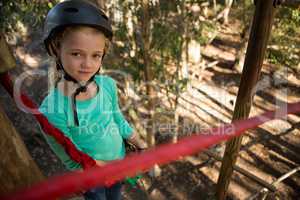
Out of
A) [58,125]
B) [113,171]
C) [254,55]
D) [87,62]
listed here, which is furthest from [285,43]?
[113,171]

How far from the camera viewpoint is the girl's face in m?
1.46

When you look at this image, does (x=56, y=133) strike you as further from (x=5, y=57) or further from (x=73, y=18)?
(x=73, y=18)

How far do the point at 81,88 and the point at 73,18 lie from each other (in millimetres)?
382

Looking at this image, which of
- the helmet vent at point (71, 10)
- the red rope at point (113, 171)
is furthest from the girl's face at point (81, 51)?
the red rope at point (113, 171)

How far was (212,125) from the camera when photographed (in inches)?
300

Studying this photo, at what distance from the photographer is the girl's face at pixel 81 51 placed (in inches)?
57.6

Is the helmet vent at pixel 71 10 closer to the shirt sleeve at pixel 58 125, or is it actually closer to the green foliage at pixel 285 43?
the shirt sleeve at pixel 58 125

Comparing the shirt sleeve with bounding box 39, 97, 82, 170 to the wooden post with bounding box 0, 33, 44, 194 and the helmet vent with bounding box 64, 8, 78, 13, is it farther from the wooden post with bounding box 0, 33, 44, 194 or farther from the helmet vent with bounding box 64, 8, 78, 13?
the helmet vent with bounding box 64, 8, 78, 13

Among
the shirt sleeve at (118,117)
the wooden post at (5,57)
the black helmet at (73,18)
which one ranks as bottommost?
the shirt sleeve at (118,117)

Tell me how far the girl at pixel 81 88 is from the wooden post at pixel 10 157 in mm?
379

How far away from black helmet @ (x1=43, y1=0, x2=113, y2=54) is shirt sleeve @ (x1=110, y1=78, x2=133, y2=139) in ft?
1.10

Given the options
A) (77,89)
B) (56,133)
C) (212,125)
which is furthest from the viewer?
(212,125)

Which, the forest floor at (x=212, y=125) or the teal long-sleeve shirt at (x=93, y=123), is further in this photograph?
the forest floor at (x=212, y=125)

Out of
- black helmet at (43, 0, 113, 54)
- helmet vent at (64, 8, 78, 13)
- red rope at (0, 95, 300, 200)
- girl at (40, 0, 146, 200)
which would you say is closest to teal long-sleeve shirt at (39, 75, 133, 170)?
girl at (40, 0, 146, 200)
